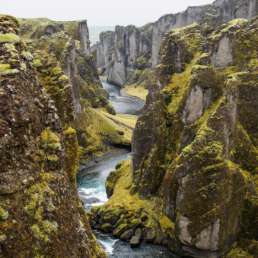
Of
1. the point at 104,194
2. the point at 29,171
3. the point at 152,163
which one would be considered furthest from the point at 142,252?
the point at 29,171

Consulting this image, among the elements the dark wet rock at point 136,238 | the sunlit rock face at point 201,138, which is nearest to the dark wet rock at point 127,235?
the dark wet rock at point 136,238

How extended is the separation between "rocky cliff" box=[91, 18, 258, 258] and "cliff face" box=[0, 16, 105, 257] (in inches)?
1730

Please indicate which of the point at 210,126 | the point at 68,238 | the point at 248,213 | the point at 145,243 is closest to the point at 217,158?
the point at 210,126

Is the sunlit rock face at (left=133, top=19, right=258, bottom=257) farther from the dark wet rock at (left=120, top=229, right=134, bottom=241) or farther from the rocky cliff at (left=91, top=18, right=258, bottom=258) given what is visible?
the dark wet rock at (left=120, top=229, right=134, bottom=241)

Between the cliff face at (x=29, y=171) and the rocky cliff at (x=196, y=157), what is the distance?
4393 cm

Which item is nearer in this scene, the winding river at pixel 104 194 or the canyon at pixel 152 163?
the canyon at pixel 152 163

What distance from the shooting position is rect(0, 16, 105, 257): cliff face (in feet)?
75.0

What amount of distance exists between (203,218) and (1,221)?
50420 millimetres

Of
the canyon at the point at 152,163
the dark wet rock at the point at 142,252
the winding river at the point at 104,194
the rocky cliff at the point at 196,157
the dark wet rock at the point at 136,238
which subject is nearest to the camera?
the canyon at the point at 152,163

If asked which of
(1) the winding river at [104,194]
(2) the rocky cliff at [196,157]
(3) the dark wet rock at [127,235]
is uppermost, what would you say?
(2) the rocky cliff at [196,157]

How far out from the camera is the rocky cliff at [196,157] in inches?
2741

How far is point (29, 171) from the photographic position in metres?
24.2

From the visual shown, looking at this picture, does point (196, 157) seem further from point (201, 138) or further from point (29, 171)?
point (29, 171)

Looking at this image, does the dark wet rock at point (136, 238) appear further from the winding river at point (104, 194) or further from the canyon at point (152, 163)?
the winding river at point (104, 194)
